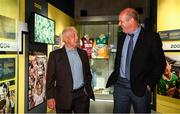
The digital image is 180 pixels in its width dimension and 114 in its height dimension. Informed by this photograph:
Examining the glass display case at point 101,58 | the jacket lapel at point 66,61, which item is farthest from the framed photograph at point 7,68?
the glass display case at point 101,58

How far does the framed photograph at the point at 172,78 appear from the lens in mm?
4598

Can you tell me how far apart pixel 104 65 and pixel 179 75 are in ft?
9.76

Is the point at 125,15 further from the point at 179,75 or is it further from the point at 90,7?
the point at 90,7

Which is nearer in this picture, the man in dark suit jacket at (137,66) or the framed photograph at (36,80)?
the man in dark suit jacket at (137,66)

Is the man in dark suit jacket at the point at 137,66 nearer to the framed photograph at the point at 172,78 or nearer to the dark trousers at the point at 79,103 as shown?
the dark trousers at the point at 79,103

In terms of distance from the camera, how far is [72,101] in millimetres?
2777

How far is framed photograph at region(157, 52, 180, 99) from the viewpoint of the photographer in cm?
460

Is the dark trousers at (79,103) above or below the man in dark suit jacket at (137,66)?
below

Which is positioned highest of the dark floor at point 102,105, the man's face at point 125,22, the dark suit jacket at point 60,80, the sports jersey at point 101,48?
the man's face at point 125,22

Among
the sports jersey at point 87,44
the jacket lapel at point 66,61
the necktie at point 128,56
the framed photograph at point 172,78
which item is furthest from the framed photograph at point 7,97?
the sports jersey at point 87,44

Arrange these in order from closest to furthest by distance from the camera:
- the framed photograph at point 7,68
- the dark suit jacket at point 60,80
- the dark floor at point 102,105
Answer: the dark suit jacket at point 60,80 → the framed photograph at point 7,68 → the dark floor at point 102,105

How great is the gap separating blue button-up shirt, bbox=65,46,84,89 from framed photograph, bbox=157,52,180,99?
2.39 meters

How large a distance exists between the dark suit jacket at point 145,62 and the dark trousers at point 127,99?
0.07m

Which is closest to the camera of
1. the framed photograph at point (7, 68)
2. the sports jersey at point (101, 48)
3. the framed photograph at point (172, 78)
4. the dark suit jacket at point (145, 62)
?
the dark suit jacket at point (145, 62)
